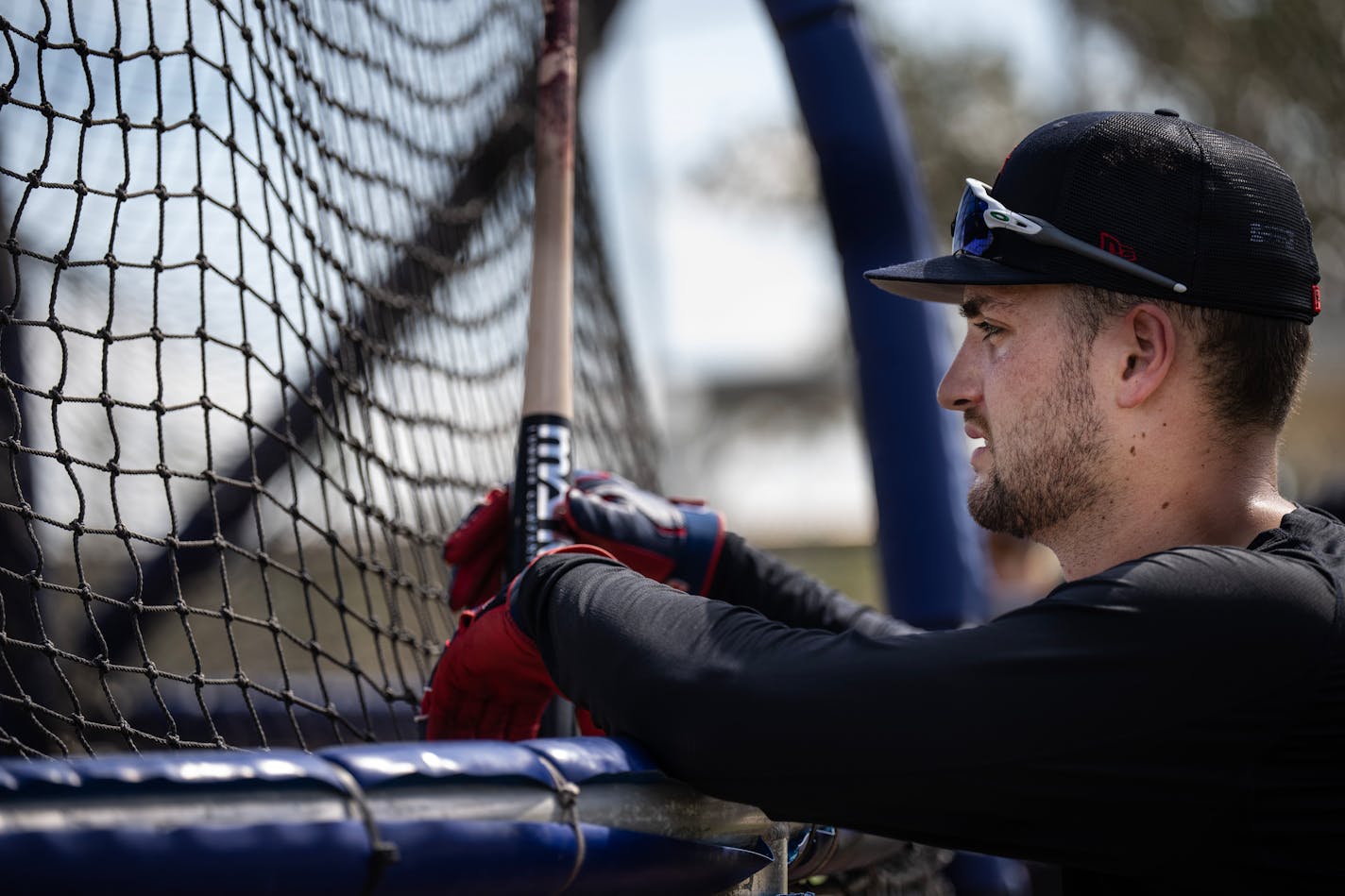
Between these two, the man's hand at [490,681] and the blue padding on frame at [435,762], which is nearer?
the blue padding on frame at [435,762]

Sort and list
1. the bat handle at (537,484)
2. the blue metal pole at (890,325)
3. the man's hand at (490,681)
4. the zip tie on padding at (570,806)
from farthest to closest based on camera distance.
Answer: the blue metal pole at (890,325), the bat handle at (537,484), the man's hand at (490,681), the zip tie on padding at (570,806)

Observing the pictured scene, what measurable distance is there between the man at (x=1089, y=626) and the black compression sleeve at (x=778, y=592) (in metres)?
0.55

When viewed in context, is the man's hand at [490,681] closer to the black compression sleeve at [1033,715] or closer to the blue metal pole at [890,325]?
the black compression sleeve at [1033,715]

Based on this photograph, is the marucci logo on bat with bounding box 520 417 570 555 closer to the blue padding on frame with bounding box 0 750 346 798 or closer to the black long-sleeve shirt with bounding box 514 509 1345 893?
the black long-sleeve shirt with bounding box 514 509 1345 893

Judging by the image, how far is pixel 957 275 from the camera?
1605 millimetres

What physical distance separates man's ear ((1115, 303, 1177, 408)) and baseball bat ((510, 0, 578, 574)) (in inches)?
34.6

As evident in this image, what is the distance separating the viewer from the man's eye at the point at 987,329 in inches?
63.6

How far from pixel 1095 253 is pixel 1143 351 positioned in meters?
0.12

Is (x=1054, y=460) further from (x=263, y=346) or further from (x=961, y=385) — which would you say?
(x=263, y=346)

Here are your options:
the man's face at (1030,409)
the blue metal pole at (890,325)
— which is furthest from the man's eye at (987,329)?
the blue metal pole at (890,325)

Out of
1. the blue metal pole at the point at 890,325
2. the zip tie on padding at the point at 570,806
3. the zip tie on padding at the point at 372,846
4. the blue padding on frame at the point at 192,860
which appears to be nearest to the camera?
the blue padding on frame at the point at 192,860

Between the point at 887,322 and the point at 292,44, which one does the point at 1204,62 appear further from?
the point at 292,44

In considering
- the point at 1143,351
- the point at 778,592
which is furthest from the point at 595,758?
the point at 778,592

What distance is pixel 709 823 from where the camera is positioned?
1.33m
